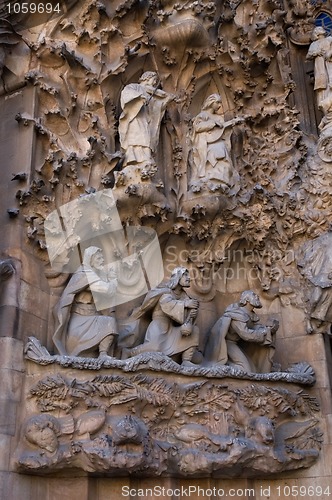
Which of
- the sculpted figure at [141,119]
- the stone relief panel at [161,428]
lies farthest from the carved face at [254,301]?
the sculpted figure at [141,119]

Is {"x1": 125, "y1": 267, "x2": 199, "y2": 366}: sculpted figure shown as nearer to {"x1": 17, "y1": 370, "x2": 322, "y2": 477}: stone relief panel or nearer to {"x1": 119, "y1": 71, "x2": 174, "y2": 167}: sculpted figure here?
{"x1": 17, "y1": 370, "x2": 322, "y2": 477}: stone relief panel

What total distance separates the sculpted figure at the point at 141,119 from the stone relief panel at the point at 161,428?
2843 millimetres

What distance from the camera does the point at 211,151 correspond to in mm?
8570

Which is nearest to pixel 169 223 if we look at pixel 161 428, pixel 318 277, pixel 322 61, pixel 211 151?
pixel 211 151

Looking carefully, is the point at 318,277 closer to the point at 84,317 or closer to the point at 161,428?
the point at 161,428

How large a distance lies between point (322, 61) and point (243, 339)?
4707mm

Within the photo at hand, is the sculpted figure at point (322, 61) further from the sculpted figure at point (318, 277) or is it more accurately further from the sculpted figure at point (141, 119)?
the sculpted figure at point (141, 119)

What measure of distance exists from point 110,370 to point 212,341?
59.3 inches

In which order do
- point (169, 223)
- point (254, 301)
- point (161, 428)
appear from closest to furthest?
point (161, 428)
point (254, 301)
point (169, 223)

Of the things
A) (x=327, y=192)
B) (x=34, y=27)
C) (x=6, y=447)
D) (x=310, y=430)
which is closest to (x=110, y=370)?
(x=6, y=447)

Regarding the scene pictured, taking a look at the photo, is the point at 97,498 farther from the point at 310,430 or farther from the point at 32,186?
the point at 32,186

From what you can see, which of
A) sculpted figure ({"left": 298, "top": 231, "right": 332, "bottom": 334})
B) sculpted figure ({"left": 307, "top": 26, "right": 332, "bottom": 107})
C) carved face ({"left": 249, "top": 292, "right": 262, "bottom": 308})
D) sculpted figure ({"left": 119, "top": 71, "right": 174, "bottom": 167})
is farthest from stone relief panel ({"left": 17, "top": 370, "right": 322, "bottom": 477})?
sculpted figure ({"left": 307, "top": 26, "right": 332, "bottom": 107})

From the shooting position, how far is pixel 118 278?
25.5 feet

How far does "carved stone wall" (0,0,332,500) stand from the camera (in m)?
6.62
